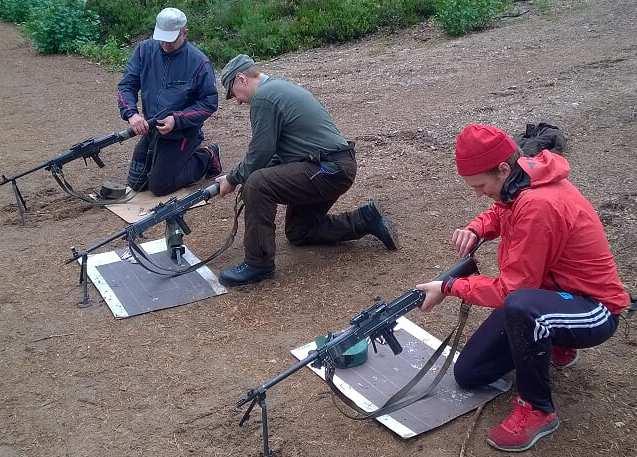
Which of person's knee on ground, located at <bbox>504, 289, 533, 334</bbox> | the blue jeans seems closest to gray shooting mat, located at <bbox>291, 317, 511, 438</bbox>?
the blue jeans

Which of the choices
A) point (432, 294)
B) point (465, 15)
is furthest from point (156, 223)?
point (465, 15)

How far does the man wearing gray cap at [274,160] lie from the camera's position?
4625 millimetres

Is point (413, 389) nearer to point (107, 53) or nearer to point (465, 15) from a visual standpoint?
point (465, 15)

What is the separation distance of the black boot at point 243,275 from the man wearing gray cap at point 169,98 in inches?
69.5

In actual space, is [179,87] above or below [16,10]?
above

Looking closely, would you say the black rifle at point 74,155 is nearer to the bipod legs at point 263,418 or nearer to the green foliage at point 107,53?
the bipod legs at point 263,418

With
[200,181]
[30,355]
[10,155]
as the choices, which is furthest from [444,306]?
[10,155]

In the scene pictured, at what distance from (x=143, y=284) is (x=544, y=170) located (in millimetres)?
2841

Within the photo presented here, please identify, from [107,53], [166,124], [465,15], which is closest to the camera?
[166,124]

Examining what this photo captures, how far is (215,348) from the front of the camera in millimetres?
4148

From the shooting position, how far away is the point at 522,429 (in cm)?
314

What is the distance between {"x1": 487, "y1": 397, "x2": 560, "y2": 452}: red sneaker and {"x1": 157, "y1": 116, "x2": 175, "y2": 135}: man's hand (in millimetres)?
3805

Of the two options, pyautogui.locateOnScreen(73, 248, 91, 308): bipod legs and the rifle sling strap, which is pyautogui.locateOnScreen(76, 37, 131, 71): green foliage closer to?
pyautogui.locateOnScreen(73, 248, 91, 308): bipod legs

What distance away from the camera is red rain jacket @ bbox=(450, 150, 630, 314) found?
2908 millimetres
